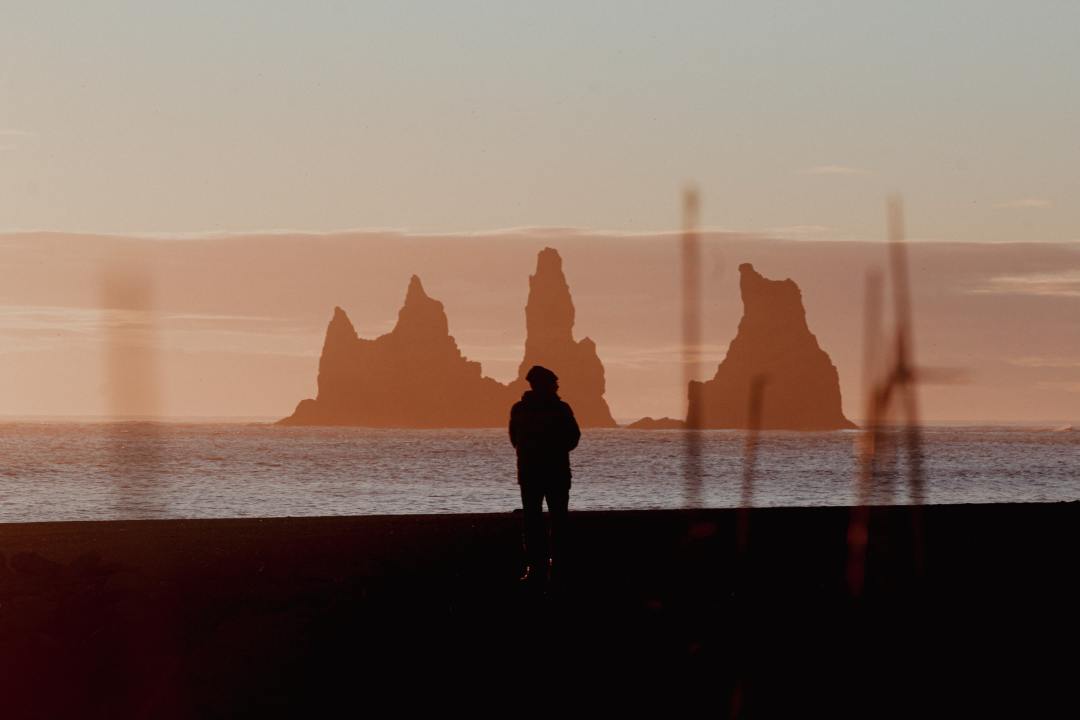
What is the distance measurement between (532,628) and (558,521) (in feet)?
9.49

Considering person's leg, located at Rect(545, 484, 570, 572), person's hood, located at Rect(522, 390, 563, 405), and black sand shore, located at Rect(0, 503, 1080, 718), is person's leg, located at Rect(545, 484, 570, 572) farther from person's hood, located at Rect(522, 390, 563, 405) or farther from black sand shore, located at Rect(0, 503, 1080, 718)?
person's hood, located at Rect(522, 390, 563, 405)

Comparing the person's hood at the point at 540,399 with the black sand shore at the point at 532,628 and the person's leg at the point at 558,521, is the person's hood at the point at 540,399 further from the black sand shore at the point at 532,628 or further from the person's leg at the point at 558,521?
the black sand shore at the point at 532,628

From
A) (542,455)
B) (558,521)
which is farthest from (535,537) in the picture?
(542,455)

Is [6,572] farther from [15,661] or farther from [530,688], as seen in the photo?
[530,688]

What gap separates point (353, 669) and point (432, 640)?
3.67 ft

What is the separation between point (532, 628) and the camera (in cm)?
1070

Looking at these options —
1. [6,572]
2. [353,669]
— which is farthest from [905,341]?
[6,572]

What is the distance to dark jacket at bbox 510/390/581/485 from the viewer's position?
1319 cm

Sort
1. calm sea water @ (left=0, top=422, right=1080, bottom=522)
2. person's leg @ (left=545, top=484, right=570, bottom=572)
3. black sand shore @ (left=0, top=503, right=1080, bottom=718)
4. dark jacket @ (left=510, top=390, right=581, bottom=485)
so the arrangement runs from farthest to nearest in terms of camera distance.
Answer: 1. calm sea water @ (left=0, top=422, right=1080, bottom=522)
2. person's leg @ (left=545, top=484, right=570, bottom=572)
3. dark jacket @ (left=510, top=390, right=581, bottom=485)
4. black sand shore @ (left=0, top=503, right=1080, bottom=718)

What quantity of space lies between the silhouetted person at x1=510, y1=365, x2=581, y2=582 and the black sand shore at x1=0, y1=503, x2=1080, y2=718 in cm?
41

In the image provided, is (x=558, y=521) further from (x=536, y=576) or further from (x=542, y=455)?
(x=542, y=455)

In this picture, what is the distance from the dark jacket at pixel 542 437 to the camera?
1319cm

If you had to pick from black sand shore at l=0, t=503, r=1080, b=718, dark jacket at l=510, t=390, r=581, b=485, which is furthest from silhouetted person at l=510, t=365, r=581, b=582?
black sand shore at l=0, t=503, r=1080, b=718

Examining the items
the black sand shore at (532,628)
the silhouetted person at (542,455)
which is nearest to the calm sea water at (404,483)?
the black sand shore at (532,628)
